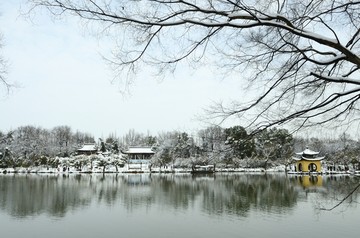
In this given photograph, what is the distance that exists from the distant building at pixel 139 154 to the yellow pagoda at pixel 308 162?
18.0 m

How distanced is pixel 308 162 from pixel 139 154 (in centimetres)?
2042

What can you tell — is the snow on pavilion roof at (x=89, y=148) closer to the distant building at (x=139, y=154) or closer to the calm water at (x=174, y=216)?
the distant building at (x=139, y=154)

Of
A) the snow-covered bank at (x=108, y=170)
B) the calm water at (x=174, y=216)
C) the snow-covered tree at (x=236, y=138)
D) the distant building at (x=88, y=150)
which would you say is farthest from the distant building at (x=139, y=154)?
the snow-covered tree at (x=236, y=138)

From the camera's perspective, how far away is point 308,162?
117 ft

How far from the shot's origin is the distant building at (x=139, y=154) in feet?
140

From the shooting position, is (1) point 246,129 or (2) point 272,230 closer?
(1) point 246,129

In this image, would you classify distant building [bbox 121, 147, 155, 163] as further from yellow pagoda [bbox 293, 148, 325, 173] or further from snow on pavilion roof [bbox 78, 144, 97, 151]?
yellow pagoda [bbox 293, 148, 325, 173]

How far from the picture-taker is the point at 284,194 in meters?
16.8

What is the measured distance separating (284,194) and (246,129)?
15.0m

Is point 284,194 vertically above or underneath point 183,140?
underneath

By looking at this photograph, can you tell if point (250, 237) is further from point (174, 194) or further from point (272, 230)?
point (174, 194)

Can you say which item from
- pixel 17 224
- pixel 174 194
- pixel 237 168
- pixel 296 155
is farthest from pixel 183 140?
pixel 17 224

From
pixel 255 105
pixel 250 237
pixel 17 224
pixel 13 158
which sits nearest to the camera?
pixel 255 105

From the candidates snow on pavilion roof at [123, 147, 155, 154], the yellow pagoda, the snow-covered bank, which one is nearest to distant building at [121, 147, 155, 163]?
snow on pavilion roof at [123, 147, 155, 154]
